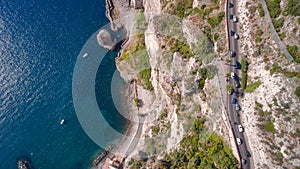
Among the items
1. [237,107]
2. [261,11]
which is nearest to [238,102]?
[237,107]

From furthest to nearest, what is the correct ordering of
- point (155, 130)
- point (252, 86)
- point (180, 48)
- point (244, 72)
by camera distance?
point (155, 130) → point (180, 48) → point (244, 72) → point (252, 86)

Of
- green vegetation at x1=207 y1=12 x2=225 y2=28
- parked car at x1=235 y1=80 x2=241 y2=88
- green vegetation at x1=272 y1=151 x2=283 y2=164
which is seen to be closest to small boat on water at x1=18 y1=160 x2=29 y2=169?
parked car at x1=235 y1=80 x2=241 y2=88

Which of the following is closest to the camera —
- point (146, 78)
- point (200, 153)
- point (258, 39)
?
point (258, 39)

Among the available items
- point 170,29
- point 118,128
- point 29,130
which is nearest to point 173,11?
point 170,29

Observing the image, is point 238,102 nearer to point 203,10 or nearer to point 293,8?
point 293,8

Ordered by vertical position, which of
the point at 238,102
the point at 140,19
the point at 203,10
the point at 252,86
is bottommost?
the point at 238,102

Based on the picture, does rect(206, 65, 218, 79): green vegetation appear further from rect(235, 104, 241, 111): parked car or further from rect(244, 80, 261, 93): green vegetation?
rect(235, 104, 241, 111): parked car

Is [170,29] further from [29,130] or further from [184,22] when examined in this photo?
[29,130]
